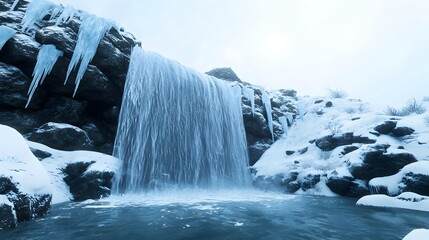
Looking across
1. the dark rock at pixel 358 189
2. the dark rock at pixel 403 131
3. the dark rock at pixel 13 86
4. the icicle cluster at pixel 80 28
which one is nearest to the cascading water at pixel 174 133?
the icicle cluster at pixel 80 28

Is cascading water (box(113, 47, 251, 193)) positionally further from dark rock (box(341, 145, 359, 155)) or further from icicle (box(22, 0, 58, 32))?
dark rock (box(341, 145, 359, 155))

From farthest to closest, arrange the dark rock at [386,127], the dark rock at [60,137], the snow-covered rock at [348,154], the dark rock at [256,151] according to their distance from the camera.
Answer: the dark rock at [256,151] → the dark rock at [386,127] → the snow-covered rock at [348,154] → the dark rock at [60,137]

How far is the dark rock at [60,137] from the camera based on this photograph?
9844 millimetres

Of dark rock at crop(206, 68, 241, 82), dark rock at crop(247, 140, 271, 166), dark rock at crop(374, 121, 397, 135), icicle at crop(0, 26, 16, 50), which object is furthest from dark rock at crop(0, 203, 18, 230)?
dark rock at crop(206, 68, 241, 82)

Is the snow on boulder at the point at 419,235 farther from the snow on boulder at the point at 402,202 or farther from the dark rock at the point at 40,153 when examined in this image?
the dark rock at the point at 40,153

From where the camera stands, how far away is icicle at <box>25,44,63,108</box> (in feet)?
34.8

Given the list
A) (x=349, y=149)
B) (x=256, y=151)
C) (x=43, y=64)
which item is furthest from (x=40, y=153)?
(x=349, y=149)

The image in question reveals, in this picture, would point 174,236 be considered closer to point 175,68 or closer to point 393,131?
point 175,68

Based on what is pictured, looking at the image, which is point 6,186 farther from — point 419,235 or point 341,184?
point 341,184

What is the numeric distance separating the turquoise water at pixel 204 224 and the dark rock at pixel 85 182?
3.41 ft

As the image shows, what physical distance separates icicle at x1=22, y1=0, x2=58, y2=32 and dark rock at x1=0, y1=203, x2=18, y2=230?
33.1ft

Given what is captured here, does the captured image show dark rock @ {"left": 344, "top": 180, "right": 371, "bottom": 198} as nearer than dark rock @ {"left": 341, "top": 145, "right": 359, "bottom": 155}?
Yes

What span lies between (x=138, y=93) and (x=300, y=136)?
1306 cm

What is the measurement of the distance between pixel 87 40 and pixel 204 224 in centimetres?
1073
